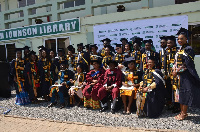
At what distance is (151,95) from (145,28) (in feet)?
13.3

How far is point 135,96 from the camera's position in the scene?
525 centimetres

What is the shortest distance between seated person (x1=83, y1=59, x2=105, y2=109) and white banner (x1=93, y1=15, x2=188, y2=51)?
9.94ft

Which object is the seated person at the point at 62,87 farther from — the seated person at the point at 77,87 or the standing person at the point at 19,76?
the standing person at the point at 19,76

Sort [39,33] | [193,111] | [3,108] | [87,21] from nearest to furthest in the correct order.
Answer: [193,111] → [3,108] → [87,21] → [39,33]

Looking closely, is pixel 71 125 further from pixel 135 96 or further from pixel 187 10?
pixel 187 10

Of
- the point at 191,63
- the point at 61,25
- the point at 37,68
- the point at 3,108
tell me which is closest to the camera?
the point at 191,63

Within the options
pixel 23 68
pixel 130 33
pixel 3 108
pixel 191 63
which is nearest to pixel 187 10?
pixel 130 33

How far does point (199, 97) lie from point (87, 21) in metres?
6.73

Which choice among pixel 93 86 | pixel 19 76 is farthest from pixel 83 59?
pixel 19 76

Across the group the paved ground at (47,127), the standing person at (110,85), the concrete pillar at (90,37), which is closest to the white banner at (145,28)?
the concrete pillar at (90,37)

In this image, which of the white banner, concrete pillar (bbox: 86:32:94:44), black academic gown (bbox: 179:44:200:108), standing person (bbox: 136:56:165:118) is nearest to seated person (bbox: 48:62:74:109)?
standing person (bbox: 136:56:165:118)

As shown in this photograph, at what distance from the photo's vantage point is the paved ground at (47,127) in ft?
13.3

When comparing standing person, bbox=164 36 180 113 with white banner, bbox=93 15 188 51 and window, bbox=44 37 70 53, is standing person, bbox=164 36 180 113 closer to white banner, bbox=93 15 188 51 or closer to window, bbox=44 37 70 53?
white banner, bbox=93 15 188 51

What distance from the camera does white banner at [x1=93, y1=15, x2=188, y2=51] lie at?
24.2 feet
